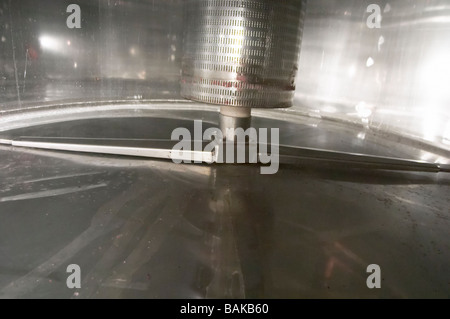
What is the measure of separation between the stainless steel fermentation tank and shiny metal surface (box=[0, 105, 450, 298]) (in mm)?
288

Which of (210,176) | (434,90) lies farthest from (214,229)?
(434,90)

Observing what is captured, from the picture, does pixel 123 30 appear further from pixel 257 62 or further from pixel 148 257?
pixel 148 257

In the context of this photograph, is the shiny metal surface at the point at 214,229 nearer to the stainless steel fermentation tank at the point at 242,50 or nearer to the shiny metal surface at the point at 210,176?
the shiny metal surface at the point at 210,176

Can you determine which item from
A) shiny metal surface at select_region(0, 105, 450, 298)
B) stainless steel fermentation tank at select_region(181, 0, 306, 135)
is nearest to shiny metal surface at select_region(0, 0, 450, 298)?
shiny metal surface at select_region(0, 105, 450, 298)

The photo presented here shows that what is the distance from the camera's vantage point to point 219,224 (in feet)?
2.68

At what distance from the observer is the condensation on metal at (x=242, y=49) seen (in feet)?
3.59

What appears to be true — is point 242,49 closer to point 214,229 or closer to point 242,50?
point 242,50

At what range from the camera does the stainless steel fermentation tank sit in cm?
109

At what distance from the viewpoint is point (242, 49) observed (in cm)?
111

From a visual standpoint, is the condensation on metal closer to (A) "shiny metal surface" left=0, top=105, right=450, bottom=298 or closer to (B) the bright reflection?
(A) "shiny metal surface" left=0, top=105, right=450, bottom=298

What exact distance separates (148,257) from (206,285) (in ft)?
0.50

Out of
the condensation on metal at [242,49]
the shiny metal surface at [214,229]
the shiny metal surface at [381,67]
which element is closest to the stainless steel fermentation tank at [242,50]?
the condensation on metal at [242,49]

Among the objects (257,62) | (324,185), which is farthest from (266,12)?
(324,185)

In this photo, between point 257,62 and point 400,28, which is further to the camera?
point 400,28
